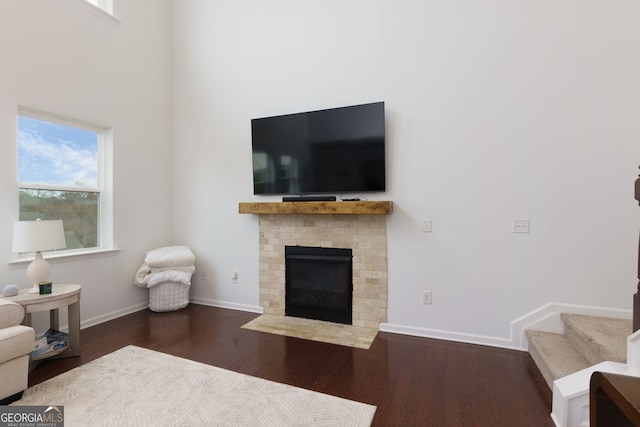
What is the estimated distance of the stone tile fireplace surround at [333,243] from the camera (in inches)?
123

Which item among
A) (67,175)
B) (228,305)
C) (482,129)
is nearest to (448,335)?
A: (482,129)

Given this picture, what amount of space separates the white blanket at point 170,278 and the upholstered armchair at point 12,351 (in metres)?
1.57

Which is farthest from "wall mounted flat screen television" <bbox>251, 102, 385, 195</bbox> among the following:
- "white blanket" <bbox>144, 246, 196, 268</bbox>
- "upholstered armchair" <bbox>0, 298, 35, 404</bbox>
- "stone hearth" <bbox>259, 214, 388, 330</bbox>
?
"upholstered armchair" <bbox>0, 298, 35, 404</bbox>

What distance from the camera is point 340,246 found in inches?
130

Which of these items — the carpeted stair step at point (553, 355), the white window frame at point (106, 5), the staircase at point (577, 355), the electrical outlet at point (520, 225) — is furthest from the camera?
the white window frame at point (106, 5)

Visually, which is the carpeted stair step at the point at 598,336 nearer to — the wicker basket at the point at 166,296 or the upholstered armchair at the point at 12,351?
the upholstered armchair at the point at 12,351

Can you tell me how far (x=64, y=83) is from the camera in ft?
9.97

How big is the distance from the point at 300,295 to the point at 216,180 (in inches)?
72.9

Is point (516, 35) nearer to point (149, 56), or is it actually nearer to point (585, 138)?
point (585, 138)

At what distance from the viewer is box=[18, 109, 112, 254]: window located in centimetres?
288

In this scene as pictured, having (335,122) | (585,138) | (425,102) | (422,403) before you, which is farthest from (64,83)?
(585,138)

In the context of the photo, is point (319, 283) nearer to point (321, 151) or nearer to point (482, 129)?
point (321, 151)

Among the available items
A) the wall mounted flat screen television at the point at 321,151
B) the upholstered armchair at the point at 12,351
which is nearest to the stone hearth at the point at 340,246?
the wall mounted flat screen television at the point at 321,151

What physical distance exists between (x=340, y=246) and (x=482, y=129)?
1791 millimetres
